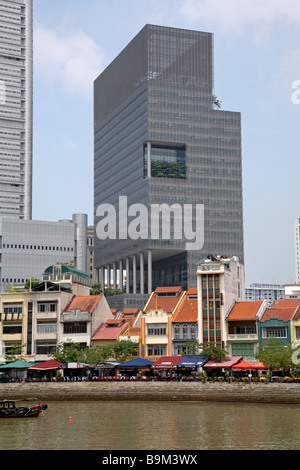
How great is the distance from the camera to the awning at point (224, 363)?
118 metres

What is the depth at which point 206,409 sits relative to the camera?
95.1 m

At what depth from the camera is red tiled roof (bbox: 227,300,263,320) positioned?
12900cm

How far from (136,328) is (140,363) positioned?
708 inches

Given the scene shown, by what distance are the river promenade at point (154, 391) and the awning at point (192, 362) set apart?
8933 mm

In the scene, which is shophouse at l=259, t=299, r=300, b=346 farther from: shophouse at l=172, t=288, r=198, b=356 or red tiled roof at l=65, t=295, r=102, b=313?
red tiled roof at l=65, t=295, r=102, b=313

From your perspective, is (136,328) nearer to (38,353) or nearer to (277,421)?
(38,353)

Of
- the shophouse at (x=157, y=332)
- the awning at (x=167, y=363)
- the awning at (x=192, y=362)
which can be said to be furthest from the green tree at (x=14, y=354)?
the awning at (x=192, y=362)

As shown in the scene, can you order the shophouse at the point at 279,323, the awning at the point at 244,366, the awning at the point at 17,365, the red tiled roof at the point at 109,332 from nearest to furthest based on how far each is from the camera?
the awning at the point at 244,366 < the shophouse at the point at 279,323 < the awning at the point at 17,365 < the red tiled roof at the point at 109,332

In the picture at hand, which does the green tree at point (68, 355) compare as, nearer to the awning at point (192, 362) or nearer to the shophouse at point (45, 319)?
the shophouse at point (45, 319)

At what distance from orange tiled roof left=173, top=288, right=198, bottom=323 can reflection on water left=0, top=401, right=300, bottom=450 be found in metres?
33.8

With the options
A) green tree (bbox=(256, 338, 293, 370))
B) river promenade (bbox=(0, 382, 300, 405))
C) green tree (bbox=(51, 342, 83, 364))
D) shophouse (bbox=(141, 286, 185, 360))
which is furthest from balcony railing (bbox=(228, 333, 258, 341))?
green tree (bbox=(51, 342, 83, 364))

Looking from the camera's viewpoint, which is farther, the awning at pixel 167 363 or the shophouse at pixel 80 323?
the shophouse at pixel 80 323

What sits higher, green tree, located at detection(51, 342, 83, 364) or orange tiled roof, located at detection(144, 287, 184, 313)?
orange tiled roof, located at detection(144, 287, 184, 313)
